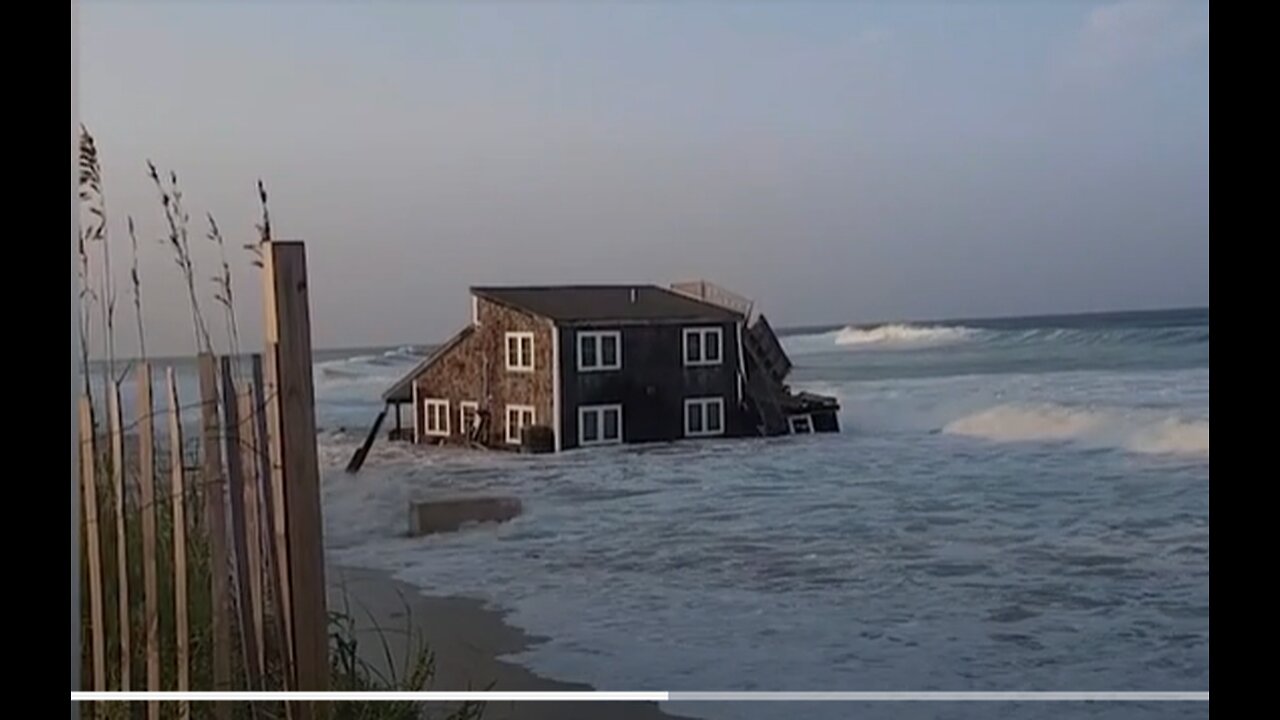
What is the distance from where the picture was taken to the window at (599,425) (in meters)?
2.89

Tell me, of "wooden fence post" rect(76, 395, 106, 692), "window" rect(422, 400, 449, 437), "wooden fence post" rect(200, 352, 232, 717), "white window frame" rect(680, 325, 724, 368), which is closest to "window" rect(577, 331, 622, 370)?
"white window frame" rect(680, 325, 724, 368)

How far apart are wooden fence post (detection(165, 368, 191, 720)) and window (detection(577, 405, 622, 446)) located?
28.4 inches

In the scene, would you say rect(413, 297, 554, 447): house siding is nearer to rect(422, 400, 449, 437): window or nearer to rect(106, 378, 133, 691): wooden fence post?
rect(422, 400, 449, 437): window

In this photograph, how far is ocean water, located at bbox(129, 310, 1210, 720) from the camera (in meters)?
2.74

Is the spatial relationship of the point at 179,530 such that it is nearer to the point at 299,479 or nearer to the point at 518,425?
the point at 299,479

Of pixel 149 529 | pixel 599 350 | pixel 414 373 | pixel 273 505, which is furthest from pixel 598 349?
pixel 149 529

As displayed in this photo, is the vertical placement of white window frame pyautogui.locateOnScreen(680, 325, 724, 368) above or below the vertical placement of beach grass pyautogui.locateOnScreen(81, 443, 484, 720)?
above

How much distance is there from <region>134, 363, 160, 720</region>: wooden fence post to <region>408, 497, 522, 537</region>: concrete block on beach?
0.47 meters

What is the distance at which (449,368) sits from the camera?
2.88 metres

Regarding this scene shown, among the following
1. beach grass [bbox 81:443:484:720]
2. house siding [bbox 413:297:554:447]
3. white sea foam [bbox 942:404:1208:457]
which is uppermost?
house siding [bbox 413:297:554:447]

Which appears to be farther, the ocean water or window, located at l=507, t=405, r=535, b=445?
window, located at l=507, t=405, r=535, b=445

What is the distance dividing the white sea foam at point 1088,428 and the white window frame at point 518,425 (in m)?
0.75

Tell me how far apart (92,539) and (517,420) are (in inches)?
31.6
